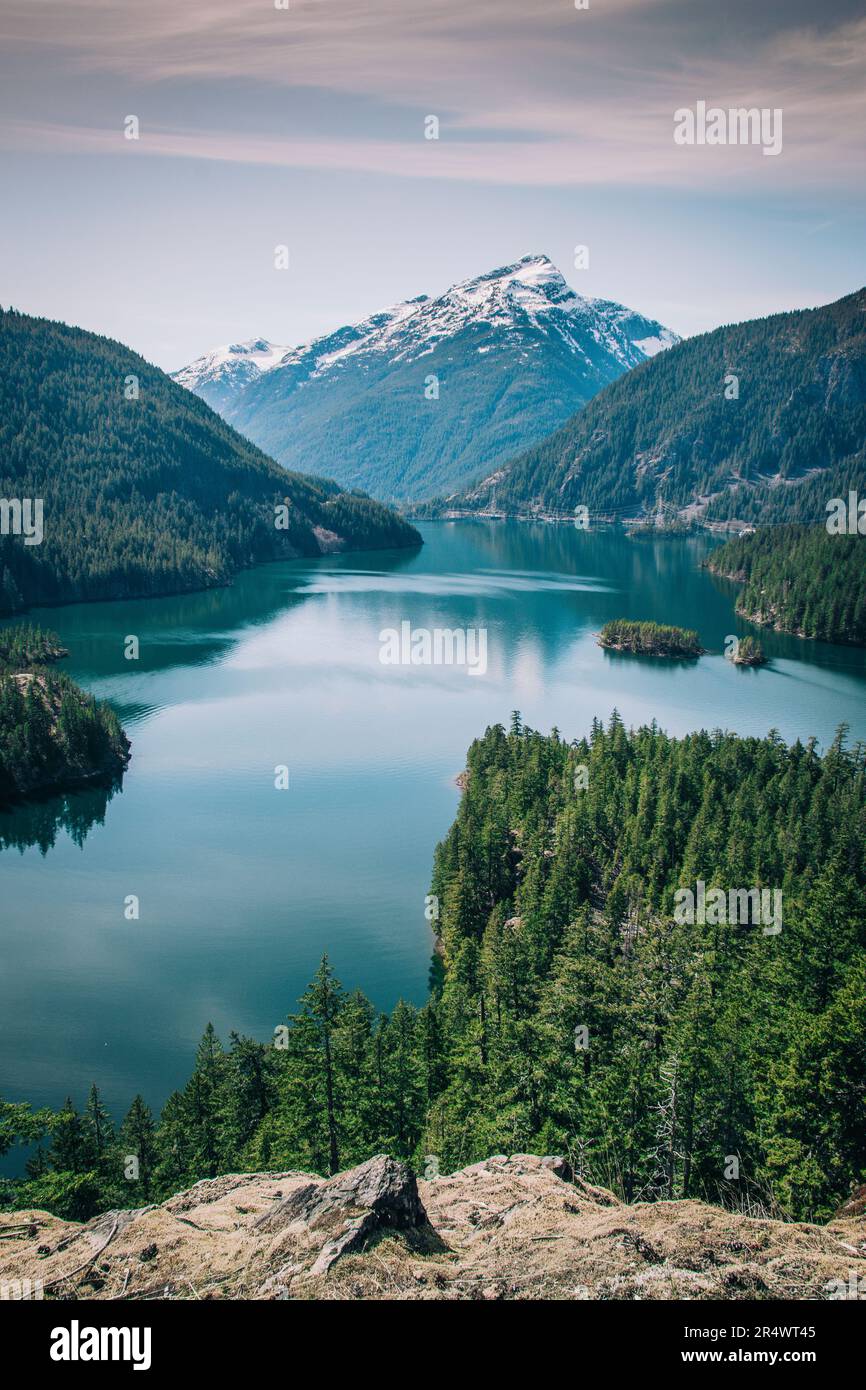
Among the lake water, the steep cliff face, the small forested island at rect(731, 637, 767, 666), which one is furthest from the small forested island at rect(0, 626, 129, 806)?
the small forested island at rect(731, 637, 767, 666)

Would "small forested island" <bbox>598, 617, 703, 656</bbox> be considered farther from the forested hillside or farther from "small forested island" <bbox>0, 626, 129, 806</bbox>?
the forested hillside

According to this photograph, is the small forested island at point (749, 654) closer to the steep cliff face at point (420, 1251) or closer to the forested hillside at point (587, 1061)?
the forested hillside at point (587, 1061)

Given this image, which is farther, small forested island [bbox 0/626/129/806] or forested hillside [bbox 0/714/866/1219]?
small forested island [bbox 0/626/129/806]

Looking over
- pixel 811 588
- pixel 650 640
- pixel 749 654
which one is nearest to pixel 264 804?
pixel 650 640

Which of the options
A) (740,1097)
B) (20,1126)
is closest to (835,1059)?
(740,1097)

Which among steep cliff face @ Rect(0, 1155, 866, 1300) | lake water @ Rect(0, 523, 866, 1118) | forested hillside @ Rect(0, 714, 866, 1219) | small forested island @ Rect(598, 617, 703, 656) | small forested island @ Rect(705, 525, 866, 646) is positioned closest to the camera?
steep cliff face @ Rect(0, 1155, 866, 1300)

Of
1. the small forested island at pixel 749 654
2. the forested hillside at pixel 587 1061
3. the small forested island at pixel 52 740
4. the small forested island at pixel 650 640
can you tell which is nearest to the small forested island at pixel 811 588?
the small forested island at pixel 650 640
